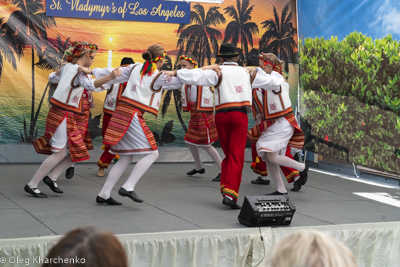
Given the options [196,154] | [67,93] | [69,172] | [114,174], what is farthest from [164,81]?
[196,154]

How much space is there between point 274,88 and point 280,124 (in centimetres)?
51

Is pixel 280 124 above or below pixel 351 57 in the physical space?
below

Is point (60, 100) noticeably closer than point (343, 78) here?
Yes

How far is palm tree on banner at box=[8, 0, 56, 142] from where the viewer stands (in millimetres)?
6113

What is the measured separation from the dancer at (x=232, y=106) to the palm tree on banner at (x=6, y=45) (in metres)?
3.03

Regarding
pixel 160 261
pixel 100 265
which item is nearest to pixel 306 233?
pixel 100 265

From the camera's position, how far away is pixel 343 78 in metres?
6.39

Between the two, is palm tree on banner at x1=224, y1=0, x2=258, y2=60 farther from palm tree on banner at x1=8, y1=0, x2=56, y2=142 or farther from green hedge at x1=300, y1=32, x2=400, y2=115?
palm tree on banner at x1=8, y1=0, x2=56, y2=142

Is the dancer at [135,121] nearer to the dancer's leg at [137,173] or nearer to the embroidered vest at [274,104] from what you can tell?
the dancer's leg at [137,173]

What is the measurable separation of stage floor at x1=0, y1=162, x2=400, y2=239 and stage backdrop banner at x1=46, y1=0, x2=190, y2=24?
1.94 metres

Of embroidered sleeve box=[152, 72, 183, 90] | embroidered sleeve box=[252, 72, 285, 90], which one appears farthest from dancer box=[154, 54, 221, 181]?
embroidered sleeve box=[152, 72, 183, 90]

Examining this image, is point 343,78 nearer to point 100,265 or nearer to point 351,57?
point 351,57

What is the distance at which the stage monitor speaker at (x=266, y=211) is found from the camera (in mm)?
3559

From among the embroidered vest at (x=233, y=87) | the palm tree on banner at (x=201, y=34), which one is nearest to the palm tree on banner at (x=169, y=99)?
the palm tree on banner at (x=201, y=34)
